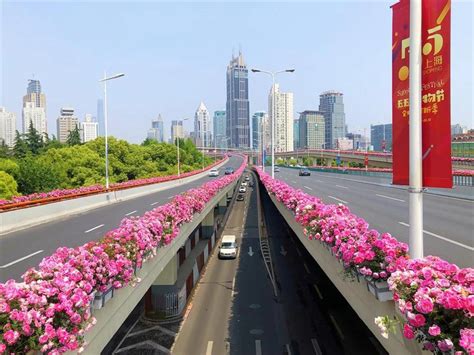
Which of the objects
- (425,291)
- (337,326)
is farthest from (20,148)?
(425,291)

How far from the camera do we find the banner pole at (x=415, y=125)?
229 inches

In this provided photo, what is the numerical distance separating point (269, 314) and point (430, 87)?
20.3 metres

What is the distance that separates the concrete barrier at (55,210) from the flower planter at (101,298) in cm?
1389

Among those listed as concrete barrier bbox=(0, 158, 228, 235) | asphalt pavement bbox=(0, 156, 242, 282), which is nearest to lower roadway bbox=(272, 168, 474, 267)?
asphalt pavement bbox=(0, 156, 242, 282)

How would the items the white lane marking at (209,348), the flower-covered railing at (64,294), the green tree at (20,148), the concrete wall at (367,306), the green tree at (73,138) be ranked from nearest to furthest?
the flower-covered railing at (64,294) → the concrete wall at (367,306) → the white lane marking at (209,348) → the green tree at (20,148) → the green tree at (73,138)

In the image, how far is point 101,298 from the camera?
7.03 m

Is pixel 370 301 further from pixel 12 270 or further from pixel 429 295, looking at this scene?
pixel 12 270

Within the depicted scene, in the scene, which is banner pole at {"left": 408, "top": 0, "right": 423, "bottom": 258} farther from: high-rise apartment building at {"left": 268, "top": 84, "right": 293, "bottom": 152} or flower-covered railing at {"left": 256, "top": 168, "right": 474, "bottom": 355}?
high-rise apartment building at {"left": 268, "top": 84, "right": 293, "bottom": 152}

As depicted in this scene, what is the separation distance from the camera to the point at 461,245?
12773 millimetres

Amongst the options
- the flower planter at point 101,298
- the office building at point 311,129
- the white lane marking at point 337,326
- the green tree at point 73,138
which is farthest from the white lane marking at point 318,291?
the office building at point 311,129

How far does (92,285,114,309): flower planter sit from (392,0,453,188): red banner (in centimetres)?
579

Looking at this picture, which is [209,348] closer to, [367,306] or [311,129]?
[367,306]

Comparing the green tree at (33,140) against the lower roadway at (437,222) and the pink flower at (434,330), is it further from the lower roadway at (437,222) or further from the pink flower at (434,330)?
the pink flower at (434,330)

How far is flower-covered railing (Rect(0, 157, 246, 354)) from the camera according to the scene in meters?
4.68
